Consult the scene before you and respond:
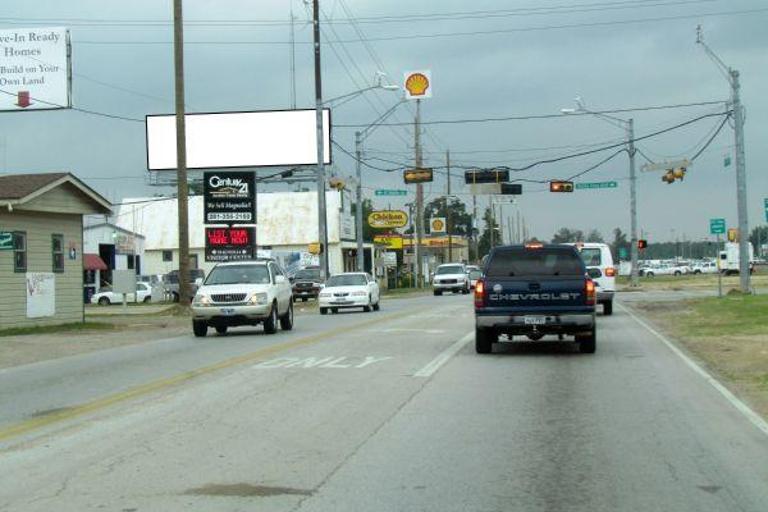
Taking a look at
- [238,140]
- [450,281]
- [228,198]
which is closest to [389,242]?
[238,140]

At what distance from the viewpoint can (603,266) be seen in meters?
30.6

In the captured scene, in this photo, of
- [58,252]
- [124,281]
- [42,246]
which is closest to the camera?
[42,246]

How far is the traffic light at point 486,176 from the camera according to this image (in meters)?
55.2

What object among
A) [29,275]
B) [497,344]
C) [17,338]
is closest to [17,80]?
[29,275]

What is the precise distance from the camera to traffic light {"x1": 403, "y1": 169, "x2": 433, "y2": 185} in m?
53.0

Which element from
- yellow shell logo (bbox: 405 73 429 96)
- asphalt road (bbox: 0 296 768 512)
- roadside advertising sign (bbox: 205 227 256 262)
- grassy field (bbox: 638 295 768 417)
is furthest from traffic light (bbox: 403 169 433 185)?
asphalt road (bbox: 0 296 768 512)

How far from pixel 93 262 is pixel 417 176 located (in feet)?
90.1

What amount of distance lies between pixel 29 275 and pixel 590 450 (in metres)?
23.5

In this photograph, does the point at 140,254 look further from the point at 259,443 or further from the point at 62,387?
the point at 259,443

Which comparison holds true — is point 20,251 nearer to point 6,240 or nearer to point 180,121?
point 6,240

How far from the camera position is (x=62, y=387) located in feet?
48.2

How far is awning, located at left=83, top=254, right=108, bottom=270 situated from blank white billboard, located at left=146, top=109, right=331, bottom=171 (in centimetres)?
876

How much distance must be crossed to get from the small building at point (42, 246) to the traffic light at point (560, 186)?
106 ft

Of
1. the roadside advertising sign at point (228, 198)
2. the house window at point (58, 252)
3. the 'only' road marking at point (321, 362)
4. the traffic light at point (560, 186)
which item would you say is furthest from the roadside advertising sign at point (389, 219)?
the 'only' road marking at point (321, 362)
